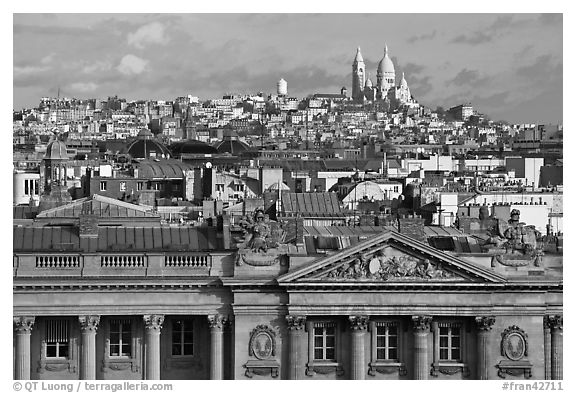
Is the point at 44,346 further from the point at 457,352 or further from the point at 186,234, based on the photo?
the point at 457,352

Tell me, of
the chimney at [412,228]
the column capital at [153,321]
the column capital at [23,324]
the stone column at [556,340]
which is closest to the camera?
the column capital at [23,324]

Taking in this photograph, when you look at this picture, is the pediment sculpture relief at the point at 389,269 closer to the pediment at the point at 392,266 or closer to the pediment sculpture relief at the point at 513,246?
the pediment at the point at 392,266

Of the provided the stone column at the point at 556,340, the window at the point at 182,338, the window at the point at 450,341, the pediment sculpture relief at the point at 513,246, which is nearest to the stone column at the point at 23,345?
the window at the point at 182,338

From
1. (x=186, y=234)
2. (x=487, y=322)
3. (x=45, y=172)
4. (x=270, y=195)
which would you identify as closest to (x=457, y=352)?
(x=487, y=322)

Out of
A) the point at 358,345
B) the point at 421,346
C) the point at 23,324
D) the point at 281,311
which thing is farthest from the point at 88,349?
the point at 421,346

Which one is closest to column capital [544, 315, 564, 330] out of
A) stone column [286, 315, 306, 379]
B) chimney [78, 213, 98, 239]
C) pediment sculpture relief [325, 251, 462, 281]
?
pediment sculpture relief [325, 251, 462, 281]
